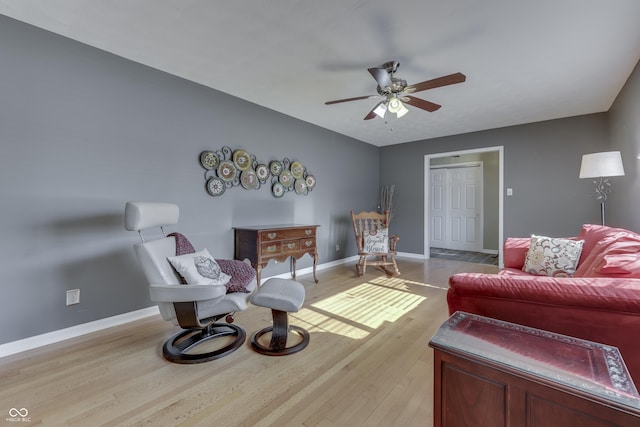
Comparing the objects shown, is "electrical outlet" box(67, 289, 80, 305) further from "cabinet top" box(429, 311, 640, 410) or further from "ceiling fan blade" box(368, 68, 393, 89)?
"ceiling fan blade" box(368, 68, 393, 89)

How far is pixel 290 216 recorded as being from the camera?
4125 mm

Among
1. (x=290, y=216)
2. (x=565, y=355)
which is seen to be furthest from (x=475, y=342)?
(x=290, y=216)

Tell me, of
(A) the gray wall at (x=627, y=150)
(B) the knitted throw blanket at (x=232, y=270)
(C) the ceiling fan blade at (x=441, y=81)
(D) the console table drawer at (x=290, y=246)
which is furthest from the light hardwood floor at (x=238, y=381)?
(A) the gray wall at (x=627, y=150)

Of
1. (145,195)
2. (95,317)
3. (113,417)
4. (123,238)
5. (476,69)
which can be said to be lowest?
(113,417)

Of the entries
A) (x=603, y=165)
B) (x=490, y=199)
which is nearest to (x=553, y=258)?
(x=603, y=165)

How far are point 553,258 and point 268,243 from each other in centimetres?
273

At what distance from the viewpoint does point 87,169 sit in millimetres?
2307

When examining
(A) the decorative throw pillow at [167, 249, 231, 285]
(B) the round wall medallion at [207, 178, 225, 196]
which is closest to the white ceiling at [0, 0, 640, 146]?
(B) the round wall medallion at [207, 178, 225, 196]

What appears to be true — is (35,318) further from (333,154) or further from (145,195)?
(333,154)

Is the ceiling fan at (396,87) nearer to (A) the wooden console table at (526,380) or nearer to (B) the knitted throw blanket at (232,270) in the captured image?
(A) the wooden console table at (526,380)

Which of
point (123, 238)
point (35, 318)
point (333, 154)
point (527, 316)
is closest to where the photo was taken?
point (527, 316)

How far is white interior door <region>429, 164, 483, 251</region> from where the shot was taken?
634 centimetres

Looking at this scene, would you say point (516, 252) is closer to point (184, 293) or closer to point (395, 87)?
point (395, 87)

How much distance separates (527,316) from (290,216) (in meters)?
3.25
